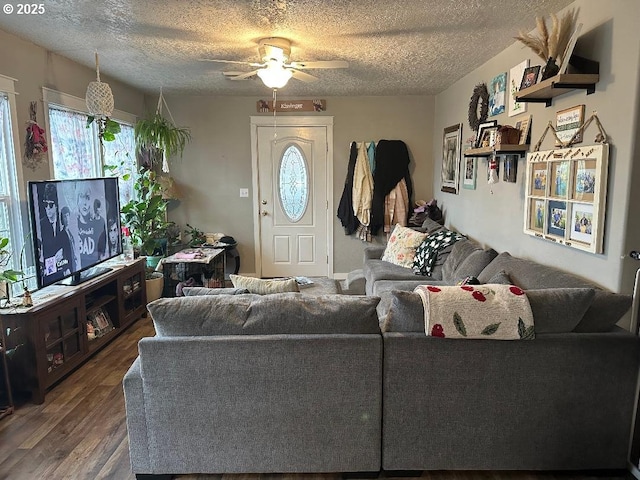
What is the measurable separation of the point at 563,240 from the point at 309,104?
11.9 feet

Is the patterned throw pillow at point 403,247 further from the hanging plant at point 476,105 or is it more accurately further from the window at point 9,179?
the window at point 9,179

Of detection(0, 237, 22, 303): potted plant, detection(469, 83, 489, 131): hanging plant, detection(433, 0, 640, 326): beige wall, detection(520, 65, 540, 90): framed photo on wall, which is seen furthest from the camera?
detection(469, 83, 489, 131): hanging plant

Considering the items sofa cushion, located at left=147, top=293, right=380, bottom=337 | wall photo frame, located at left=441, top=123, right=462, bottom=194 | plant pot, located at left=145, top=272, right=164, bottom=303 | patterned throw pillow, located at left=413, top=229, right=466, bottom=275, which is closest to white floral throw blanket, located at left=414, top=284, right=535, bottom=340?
sofa cushion, located at left=147, top=293, right=380, bottom=337

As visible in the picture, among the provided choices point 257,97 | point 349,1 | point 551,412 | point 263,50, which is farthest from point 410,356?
point 257,97

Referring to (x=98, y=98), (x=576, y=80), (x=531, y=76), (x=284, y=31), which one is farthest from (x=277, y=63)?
(x=576, y=80)

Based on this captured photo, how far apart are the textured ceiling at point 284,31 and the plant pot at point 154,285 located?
2002 mm

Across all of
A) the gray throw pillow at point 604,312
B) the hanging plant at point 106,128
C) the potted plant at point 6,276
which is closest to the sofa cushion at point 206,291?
the potted plant at point 6,276

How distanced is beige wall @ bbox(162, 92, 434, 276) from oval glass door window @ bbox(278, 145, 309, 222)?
15.1 inches

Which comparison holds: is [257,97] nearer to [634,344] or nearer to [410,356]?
[410,356]

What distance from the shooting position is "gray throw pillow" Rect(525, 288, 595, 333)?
1815 millimetres

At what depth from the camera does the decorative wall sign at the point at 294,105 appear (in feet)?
17.3

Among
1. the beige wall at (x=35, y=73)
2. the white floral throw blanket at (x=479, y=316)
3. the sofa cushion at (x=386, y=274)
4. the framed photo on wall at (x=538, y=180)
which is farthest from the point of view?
the sofa cushion at (x=386, y=274)

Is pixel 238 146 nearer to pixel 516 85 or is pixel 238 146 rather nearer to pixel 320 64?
pixel 320 64

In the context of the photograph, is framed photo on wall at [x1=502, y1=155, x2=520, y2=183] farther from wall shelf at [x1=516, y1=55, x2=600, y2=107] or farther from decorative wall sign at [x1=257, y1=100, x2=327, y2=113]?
decorative wall sign at [x1=257, y1=100, x2=327, y2=113]
